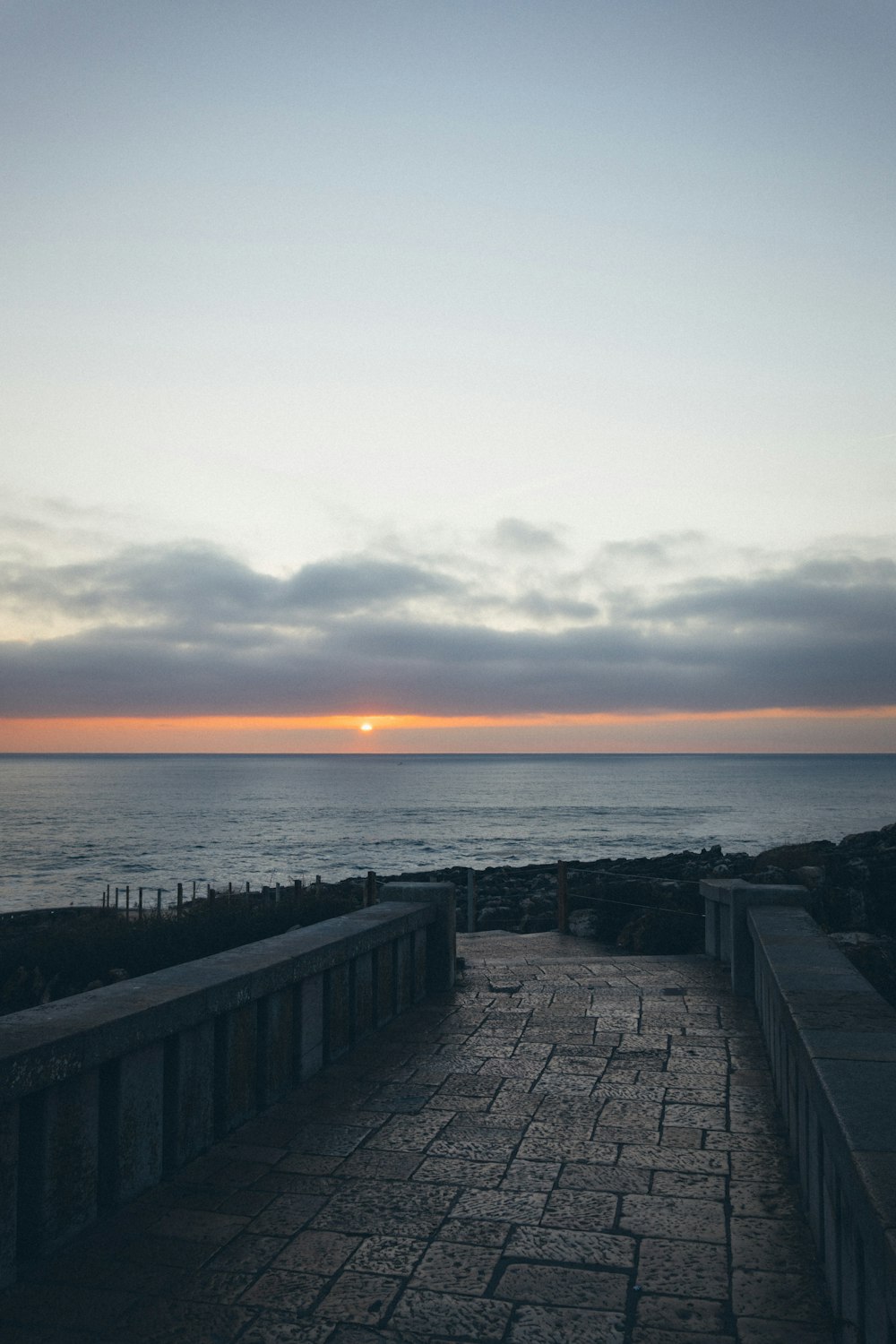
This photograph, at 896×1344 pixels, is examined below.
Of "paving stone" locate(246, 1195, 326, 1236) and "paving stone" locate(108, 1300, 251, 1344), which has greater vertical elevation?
"paving stone" locate(108, 1300, 251, 1344)

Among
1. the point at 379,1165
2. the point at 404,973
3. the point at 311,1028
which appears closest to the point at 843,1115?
the point at 379,1165

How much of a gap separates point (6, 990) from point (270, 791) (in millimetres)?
121633

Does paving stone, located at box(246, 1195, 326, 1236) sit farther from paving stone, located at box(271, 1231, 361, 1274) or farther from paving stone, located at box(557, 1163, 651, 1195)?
paving stone, located at box(557, 1163, 651, 1195)

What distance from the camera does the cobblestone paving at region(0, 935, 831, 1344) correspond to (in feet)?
10.4

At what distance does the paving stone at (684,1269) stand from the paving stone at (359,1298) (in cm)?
87

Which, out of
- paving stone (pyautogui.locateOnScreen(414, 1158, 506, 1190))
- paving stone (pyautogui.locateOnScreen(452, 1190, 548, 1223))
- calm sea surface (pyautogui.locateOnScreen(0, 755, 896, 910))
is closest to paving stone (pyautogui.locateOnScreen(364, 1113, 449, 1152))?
paving stone (pyautogui.locateOnScreen(414, 1158, 506, 1190))

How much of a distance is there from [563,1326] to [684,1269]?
0.62m

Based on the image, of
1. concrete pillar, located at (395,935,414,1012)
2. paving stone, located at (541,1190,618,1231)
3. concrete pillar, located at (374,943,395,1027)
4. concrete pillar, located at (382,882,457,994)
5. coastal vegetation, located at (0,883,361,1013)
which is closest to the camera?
paving stone, located at (541,1190,618,1231)

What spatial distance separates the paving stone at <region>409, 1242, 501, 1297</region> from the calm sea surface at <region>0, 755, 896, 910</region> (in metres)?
36.6

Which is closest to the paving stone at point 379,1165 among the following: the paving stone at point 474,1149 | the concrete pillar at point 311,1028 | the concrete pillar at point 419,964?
the paving stone at point 474,1149

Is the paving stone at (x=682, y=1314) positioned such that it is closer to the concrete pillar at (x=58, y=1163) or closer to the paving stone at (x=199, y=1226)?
the paving stone at (x=199, y=1226)

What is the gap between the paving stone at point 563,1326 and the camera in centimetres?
304

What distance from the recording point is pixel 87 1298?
10.8ft

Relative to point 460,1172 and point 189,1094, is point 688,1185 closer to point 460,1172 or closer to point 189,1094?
point 460,1172
